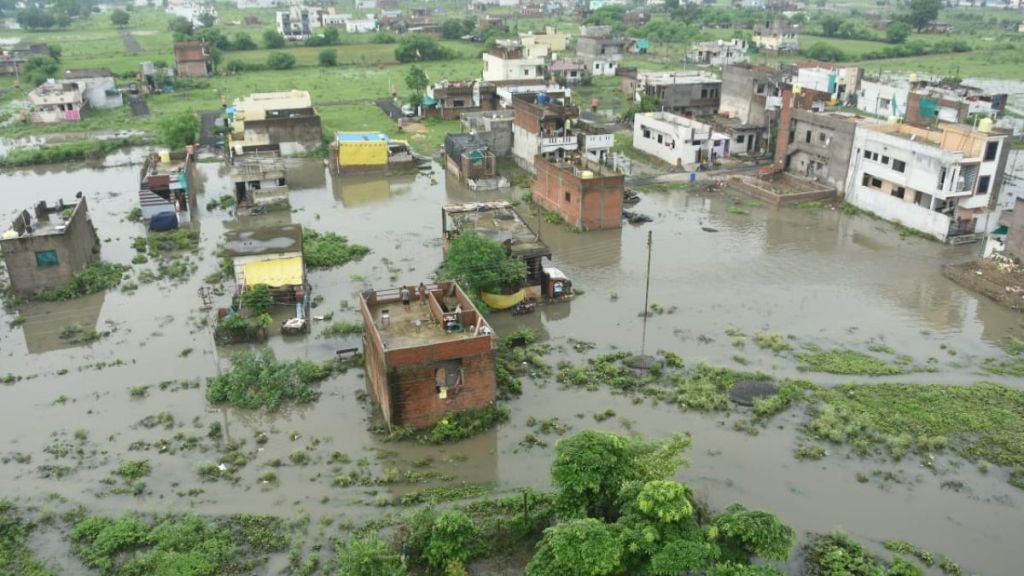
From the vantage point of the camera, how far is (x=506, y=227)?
2831 cm

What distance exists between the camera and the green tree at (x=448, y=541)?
44.9 ft

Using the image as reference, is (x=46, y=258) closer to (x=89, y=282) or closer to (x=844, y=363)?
(x=89, y=282)

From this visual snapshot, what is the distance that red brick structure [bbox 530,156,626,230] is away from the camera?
32.0 metres

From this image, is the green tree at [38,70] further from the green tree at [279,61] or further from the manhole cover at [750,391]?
the manhole cover at [750,391]

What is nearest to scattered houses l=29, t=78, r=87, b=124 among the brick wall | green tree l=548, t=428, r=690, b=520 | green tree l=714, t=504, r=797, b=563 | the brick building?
the brick building

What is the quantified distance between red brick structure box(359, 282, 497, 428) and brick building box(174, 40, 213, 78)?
219 ft

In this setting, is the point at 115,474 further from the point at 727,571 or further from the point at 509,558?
the point at 727,571

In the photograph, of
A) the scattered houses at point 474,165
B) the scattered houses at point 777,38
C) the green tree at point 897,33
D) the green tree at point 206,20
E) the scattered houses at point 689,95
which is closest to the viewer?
the scattered houses at point 474,165

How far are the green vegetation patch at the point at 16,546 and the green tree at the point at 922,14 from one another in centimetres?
12391

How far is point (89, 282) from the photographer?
88.0ft

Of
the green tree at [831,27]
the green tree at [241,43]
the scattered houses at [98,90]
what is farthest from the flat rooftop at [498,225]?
the green tree at [831,27]

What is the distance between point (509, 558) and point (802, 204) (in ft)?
91.0

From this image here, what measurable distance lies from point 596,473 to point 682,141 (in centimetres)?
3211

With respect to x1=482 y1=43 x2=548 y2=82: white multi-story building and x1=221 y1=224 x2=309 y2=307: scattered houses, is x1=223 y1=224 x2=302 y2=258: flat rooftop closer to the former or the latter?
x1=221 y1=224 x2=309 y2=307: scattered houses
